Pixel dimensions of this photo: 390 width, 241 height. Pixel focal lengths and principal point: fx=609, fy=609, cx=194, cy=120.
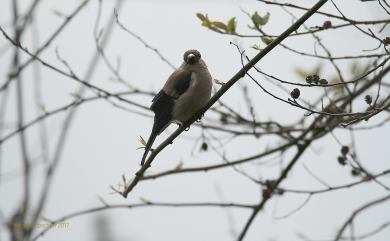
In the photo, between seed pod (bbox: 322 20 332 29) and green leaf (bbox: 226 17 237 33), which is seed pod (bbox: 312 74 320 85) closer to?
seed pod (bbox: 322 20 332 29)

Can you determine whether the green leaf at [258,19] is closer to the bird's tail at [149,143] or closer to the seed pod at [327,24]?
the seed pod at [327,24]

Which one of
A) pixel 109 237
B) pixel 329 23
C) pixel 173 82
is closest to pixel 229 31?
pixel 329 23

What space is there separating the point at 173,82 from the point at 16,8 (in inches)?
55.9

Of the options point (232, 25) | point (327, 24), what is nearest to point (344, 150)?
point (327, 24)

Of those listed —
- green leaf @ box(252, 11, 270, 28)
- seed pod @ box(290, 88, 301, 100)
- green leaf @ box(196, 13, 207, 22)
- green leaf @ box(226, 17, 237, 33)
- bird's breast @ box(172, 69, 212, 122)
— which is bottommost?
seed pod @ box(290, 88, 301, 100)

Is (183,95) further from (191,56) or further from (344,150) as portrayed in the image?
(344,150)

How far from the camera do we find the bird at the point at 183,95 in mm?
4855

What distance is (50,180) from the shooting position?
15.6 feet

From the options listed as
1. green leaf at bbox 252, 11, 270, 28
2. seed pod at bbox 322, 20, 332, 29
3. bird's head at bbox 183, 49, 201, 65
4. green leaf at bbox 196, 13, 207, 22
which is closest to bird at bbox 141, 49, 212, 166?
bird's head at bbox 183, 49, 201, 65

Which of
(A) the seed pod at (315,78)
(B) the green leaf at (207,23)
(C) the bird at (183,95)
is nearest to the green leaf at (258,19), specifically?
(B) the green leaf at (207,23)

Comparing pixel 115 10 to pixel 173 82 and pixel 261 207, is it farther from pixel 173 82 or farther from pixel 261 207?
pixel 261 207

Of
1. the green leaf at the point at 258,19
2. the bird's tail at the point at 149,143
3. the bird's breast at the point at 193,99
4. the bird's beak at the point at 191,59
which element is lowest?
the bird's tail at the point at 149,143

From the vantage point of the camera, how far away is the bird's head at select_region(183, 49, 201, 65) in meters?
5.11

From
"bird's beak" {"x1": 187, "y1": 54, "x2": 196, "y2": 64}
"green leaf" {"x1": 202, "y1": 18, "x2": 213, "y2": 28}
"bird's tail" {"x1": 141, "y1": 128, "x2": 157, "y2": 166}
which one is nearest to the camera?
"green leaf" {"x1": 202, "y1": 18, "x2": 213, "y2": 28}
